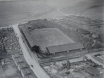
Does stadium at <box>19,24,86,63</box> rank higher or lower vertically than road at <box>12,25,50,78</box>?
higher

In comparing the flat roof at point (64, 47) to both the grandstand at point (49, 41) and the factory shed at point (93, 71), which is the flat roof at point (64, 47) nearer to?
the grandstand at point (49, 41)

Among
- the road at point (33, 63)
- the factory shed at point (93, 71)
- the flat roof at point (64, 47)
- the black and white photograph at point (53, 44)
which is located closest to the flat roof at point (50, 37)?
the black and white photograph at point (53, 44)

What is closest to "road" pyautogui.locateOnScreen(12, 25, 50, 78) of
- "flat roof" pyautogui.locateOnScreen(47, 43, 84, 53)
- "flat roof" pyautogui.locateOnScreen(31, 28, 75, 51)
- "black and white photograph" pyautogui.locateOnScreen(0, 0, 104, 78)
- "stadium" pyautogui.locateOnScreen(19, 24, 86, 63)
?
"black and white photograph" pyautogui.locateOnScreen(0, 0, 104, 78)

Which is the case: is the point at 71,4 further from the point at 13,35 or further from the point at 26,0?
the point at 13,35

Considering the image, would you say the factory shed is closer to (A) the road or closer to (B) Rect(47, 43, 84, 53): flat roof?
(B) Rect(47, 43, 84, 53): flat roof

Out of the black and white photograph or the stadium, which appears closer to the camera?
the black and white photograph

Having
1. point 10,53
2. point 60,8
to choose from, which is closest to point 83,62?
point 10,53

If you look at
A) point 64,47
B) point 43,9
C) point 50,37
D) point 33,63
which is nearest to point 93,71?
point 64,47

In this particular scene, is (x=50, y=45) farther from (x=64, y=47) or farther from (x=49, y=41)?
(x=64, y=47)
